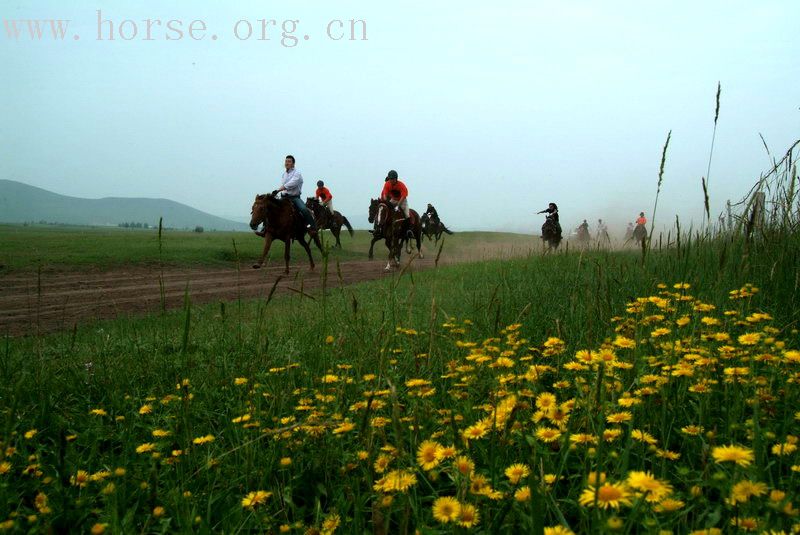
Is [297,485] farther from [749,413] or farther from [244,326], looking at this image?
[244,326]

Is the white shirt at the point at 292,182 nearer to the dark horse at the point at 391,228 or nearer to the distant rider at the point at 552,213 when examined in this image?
the dark horse at the point at 391,228

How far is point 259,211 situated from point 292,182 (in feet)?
4.98

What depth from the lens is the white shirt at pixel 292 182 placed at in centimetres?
1667

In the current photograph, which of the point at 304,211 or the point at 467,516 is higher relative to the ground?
the point at 304,211

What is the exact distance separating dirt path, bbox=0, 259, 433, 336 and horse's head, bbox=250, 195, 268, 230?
4.97ft

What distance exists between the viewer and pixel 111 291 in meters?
12.3

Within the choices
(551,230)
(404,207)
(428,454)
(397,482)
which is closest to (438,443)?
(428,454)

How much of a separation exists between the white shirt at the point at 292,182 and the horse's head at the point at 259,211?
91 centimetres

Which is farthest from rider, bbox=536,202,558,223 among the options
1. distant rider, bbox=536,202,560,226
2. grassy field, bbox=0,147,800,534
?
grassy field, bbox=0,147,800,534

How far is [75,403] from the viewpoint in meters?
3.56

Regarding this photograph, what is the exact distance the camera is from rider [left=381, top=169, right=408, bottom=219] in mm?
18516

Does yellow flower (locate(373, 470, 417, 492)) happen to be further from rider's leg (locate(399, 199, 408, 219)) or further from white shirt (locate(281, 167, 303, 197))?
rider's leg (locate(399, 199, 408, 219))

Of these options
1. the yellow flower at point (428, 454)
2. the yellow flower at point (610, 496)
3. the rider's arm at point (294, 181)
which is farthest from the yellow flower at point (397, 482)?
the rider's arm at point (294, 181)

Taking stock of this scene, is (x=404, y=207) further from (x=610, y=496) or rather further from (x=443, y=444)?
(x=610, y=496)
